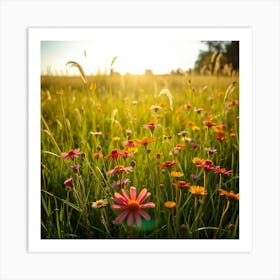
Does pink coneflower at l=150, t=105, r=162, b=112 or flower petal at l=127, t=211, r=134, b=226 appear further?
pink coneflower at l=150, t=105, r=162, b=112

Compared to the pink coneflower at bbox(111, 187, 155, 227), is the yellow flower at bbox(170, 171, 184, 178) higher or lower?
higher

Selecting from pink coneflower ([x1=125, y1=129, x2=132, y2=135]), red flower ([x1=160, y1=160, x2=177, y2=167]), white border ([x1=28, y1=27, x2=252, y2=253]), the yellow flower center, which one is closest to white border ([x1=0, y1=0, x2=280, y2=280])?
white border ([x1=28, y1=27, x2=252, y2=253])

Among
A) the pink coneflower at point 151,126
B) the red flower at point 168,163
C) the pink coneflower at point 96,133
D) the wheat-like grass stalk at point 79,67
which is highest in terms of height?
the wheat-like grass stalk at point 79,67

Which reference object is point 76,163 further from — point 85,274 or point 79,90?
point 85,274

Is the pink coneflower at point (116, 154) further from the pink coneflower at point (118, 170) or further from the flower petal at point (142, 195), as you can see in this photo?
Answer: the flower petal at point (142, 195)

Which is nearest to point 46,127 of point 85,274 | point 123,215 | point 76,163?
point 76,163

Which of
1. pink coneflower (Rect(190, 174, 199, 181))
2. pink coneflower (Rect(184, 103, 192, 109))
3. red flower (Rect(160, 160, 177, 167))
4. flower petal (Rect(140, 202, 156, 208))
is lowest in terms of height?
flower petal (Rect(140, 202, 156, 208))

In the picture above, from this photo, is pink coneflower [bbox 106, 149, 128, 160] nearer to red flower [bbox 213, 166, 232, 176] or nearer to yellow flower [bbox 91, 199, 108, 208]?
yellow flower [bbox 91, 199, 108, 208]

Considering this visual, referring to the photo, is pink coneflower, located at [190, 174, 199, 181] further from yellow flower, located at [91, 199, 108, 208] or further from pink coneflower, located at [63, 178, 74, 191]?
pink coneflower, located at [63, 178, 74, 191]

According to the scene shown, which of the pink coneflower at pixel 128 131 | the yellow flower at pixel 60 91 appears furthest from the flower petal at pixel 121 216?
the yellow flower at pixel 60 91
